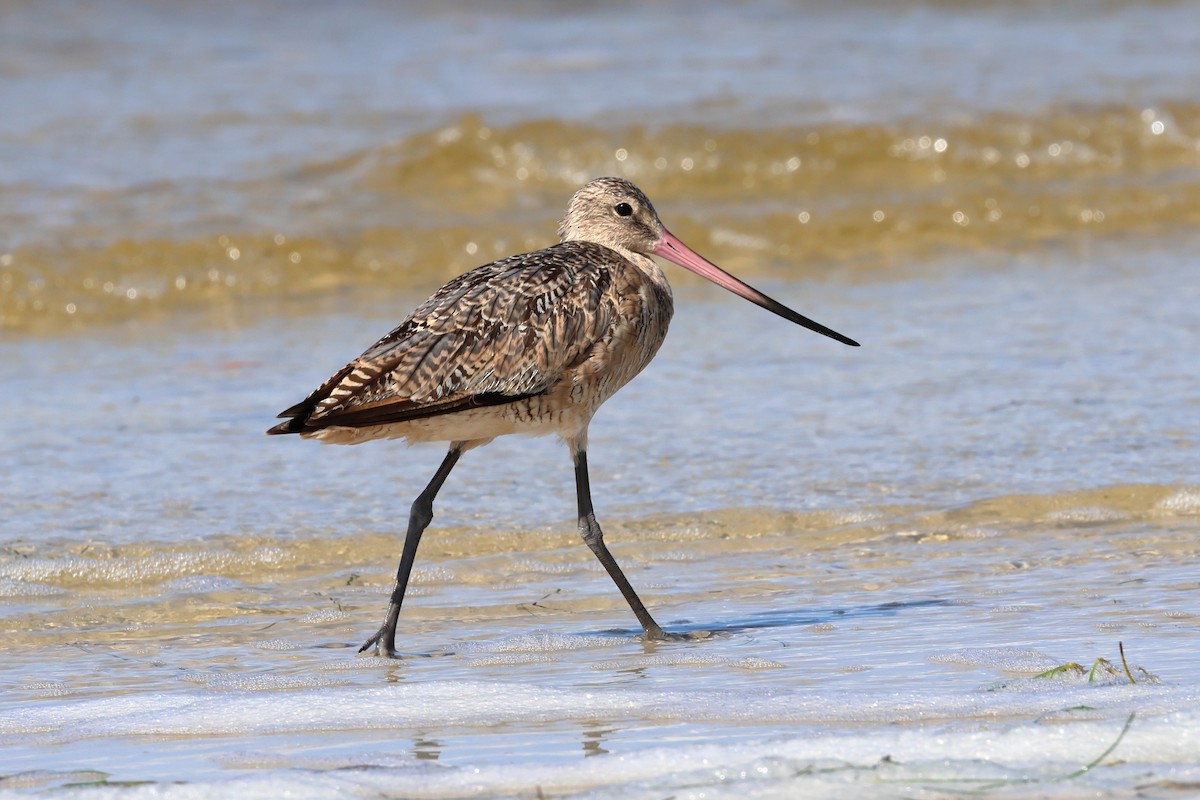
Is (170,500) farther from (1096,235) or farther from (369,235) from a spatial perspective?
(1096,235)

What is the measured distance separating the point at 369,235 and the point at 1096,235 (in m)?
4.40

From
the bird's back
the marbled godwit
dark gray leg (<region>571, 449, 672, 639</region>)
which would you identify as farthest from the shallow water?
the bird's back

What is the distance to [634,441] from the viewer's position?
6.93 metres

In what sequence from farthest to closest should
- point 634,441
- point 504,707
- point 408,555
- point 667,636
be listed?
1. point 634,441
2. point 408,555
3. point 667,636
4. point 504,707

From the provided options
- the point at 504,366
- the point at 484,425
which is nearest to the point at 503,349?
the point at 504,366

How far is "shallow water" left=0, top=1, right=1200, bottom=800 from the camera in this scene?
12.6 ft

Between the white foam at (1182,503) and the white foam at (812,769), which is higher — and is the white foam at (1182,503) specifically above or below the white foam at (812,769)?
above

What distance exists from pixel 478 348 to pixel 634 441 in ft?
7.05

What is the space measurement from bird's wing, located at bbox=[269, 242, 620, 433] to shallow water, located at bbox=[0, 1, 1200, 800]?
2.13 feet

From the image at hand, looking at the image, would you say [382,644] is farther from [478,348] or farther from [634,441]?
[634,441]

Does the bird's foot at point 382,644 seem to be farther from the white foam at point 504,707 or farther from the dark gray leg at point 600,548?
the dark gray leg at point 600,548

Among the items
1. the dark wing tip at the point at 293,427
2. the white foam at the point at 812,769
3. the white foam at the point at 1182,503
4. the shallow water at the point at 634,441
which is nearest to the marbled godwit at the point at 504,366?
the dark wing tip at the point at 293,427

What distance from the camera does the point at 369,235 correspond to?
36.4 ft

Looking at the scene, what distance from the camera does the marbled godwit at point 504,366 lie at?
15.5 feet
